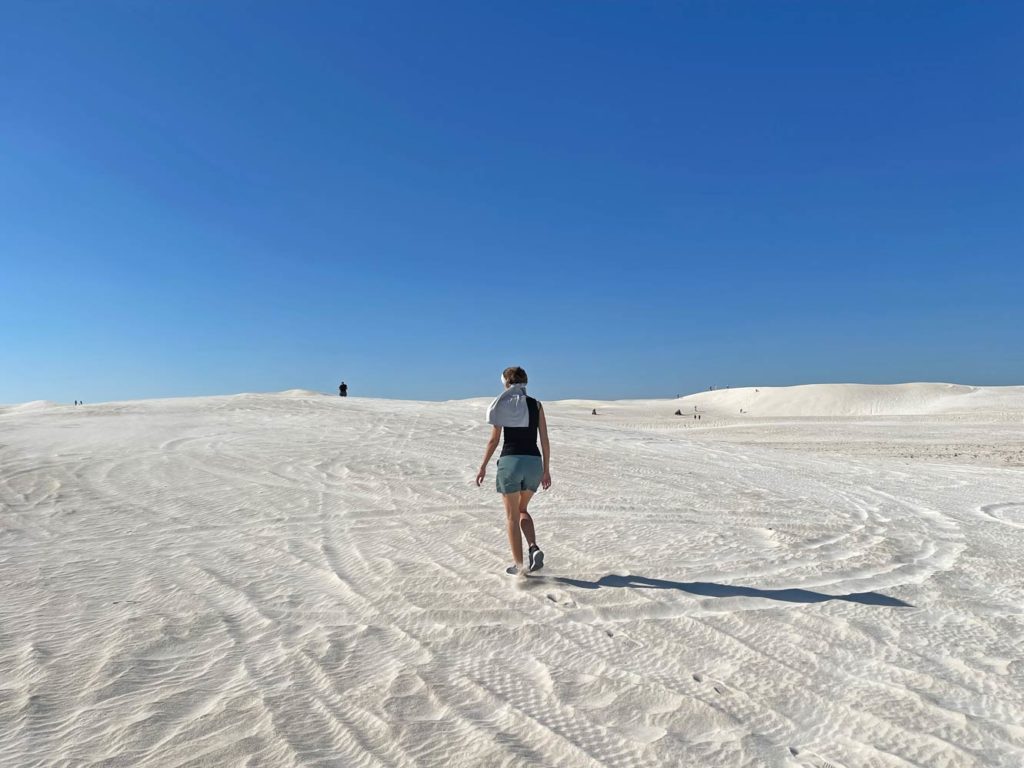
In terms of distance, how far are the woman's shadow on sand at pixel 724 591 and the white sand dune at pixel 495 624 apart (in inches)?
1.3

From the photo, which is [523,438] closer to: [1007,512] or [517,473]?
[517,473]

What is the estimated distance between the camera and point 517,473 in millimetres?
5418

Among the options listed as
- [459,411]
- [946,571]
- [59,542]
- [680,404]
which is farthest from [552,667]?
[680,404]

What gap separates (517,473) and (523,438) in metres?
0.31

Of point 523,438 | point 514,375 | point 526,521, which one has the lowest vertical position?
point 526,521

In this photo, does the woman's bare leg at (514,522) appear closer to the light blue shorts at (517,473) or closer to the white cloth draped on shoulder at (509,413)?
the light blue shorts at (517,473)

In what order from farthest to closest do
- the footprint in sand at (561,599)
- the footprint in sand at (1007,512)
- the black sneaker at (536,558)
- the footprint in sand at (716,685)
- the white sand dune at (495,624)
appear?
1. the footprint in sand at (1007,512)
2. the black sneaker at (536,558)
3. the footprint in sand at (561,599)
4. the footprint in sand at (716,685)
5. the white sand dune at (495,624)

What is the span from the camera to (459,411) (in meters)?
23.6

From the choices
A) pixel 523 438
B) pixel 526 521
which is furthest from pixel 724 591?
pixel 523 438

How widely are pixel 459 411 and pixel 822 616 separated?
19.5 m

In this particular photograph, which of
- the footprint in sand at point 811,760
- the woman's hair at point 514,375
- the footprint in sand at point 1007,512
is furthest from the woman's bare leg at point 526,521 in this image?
the footprint in sand at point 1007,512

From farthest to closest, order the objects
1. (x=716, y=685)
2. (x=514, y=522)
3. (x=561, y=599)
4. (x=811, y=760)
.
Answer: (x=514, y=522)
(x=561, y=599)
(x=716, y=685)
(x=811, y=760)

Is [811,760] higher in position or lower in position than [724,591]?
lower

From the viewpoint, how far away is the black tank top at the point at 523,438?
5.47m
